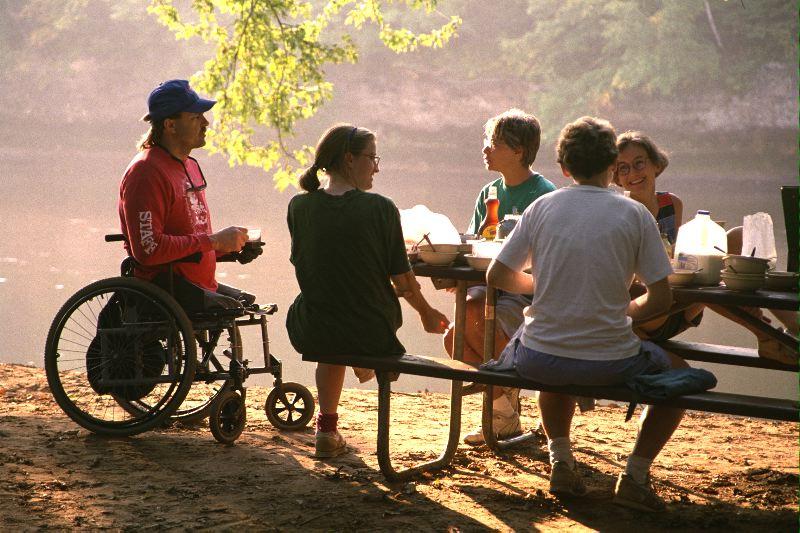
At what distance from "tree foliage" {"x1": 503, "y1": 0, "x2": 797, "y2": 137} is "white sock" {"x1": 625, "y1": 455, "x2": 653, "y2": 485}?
74.0 feet

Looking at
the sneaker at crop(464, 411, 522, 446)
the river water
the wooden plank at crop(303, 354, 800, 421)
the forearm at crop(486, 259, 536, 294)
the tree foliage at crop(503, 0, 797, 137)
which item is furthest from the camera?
the tree foliage at crop(503, 0, 797, 137)

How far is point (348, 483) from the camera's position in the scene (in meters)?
3.43

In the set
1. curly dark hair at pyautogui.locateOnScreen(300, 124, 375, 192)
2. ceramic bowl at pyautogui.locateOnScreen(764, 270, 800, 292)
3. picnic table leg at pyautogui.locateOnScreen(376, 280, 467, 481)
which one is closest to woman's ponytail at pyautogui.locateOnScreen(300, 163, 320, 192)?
curly dark hair at pyautogui.locateOnScreen(300, 124, 375, 192)

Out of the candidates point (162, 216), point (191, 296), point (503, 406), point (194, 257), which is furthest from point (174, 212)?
point (503, 406)

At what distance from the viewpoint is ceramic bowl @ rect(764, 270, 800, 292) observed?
3105 mm

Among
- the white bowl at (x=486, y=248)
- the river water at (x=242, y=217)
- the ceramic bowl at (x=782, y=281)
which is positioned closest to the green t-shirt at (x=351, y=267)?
the white bowl at (x=486, y=248)

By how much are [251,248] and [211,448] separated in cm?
80

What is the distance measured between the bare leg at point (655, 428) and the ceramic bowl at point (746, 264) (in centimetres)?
47

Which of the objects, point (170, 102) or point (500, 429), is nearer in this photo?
point (170, 102)

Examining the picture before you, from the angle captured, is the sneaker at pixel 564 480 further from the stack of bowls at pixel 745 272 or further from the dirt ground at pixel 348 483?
the stack of bowls at pixel 745 272

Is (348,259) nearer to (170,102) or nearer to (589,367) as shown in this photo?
(589,367)

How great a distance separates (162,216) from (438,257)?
1064 mm

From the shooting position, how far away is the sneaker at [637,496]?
310 cm

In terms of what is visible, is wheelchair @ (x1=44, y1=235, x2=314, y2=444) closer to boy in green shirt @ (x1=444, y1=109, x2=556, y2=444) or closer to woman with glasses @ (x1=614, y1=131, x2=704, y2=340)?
boy in green shirt @ (x1=444, y1=109, x2=556, y2=444)
